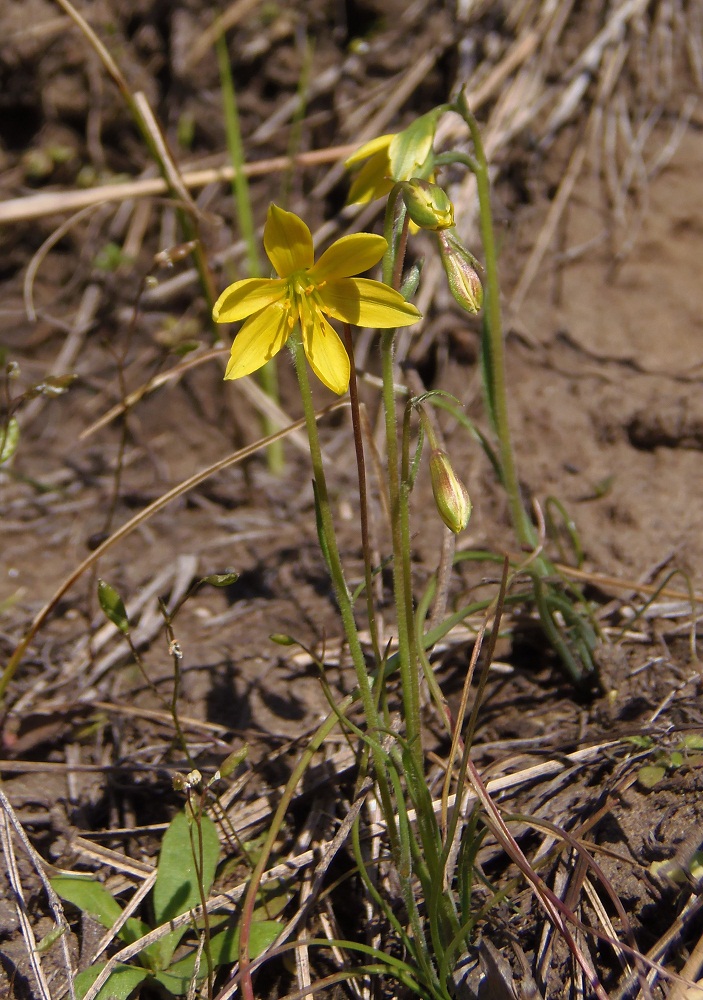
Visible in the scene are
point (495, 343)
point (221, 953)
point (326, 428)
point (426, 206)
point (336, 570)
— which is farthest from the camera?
point (326, 428)

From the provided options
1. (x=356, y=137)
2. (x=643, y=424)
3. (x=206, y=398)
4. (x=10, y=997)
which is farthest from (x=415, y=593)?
(x=356, y=137)

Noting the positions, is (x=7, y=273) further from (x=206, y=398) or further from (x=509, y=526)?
(x=509, y=526)

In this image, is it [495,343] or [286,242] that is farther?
[495,343]

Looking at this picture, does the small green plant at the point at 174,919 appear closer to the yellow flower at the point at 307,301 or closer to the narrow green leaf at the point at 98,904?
the narrow green leaf at the point at 98,904

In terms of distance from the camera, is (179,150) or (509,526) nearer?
(509,526)

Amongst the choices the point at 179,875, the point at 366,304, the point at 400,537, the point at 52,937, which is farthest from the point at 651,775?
the point at 52,937

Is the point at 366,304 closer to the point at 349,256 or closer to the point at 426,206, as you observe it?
the point at 349,256
